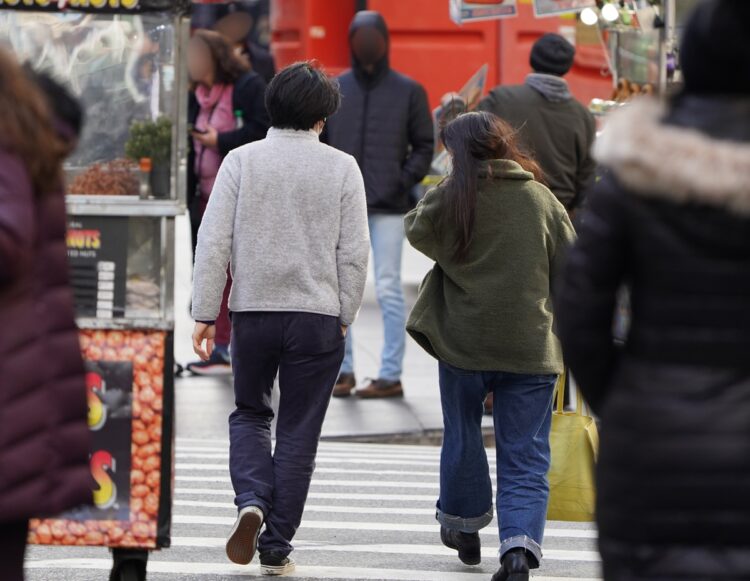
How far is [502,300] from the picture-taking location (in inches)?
226

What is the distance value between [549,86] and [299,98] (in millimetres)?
3643

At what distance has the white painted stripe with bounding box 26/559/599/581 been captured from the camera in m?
A: 5.97

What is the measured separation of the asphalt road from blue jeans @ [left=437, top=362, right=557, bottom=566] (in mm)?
366

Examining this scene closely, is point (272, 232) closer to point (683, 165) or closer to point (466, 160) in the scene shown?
point (466, 160)

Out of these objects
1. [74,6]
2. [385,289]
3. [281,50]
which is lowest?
[385,289]

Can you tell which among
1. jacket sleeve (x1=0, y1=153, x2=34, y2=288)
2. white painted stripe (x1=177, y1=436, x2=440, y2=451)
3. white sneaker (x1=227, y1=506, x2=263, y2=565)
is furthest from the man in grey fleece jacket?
white painted stripe (x1=177, y1=436, x2=440, y2=451)

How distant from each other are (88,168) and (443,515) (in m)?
1.95

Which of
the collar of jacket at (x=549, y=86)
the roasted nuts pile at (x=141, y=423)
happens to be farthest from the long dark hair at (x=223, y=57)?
the roasted nuts pile at (x=141, y=423)

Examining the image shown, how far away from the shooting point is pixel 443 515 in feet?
20.0

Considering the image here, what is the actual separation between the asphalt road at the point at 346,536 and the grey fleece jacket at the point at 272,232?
0.98 meters

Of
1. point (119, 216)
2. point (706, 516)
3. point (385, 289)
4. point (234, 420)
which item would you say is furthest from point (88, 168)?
point (385, 289)

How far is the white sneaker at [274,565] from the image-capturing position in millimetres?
5914

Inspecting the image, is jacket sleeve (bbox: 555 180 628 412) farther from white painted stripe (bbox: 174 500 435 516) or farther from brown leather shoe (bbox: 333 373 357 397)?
brown leather shoe (bbox: 333 373 357 397)

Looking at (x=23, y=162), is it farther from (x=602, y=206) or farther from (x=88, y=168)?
(x=88, y=168)
